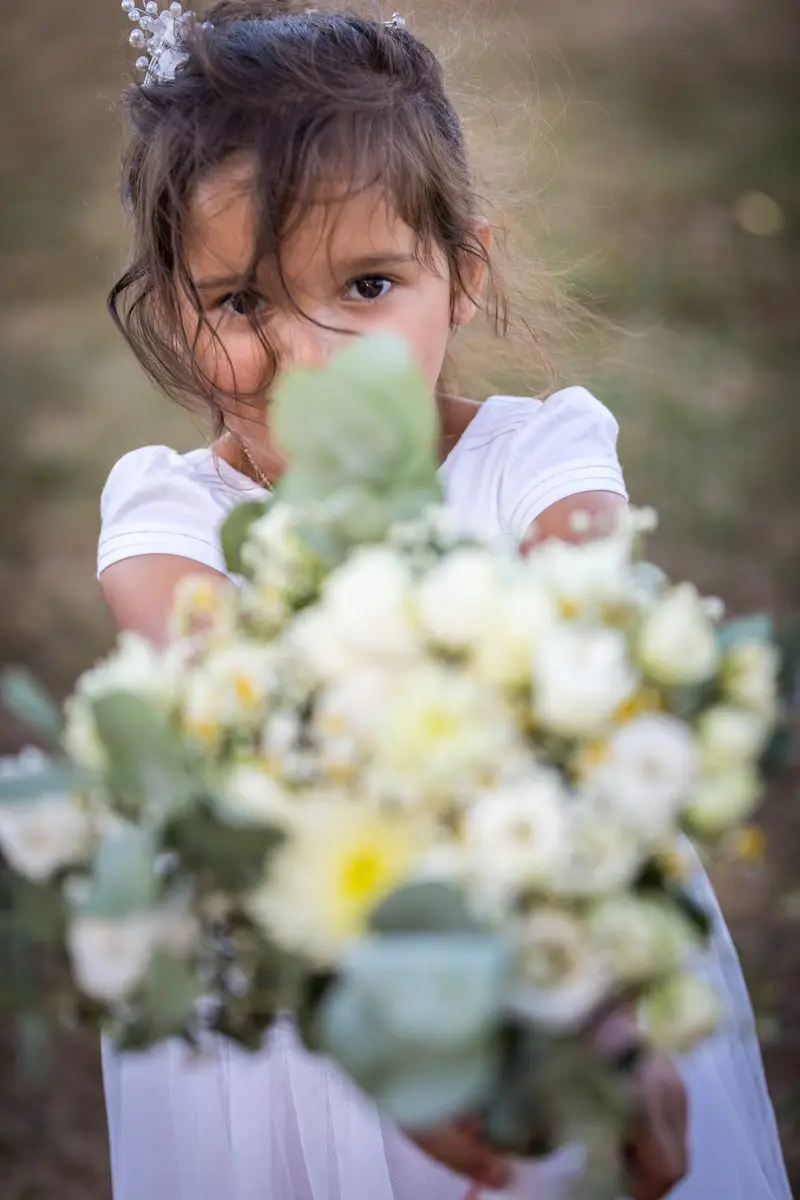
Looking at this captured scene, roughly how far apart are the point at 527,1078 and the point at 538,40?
24.0 feet

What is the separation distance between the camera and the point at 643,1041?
881 millimetres

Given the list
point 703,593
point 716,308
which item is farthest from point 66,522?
point 716,308

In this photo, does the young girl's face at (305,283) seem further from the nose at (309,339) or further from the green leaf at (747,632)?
the green leaf at (747,632)

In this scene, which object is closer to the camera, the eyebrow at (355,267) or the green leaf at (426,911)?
the green leaf at (426,911)

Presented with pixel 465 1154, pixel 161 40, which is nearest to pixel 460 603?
pixel 465 1154

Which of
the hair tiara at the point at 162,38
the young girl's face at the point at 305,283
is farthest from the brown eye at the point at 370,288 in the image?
the hair tiara at the point at 162,38

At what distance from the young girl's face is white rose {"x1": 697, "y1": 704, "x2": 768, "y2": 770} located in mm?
795

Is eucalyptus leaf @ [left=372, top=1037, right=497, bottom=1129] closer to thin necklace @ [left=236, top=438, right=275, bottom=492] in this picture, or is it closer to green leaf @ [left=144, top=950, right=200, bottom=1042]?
green leaf @ [left=144, top=950, right=200, bottom=1042]

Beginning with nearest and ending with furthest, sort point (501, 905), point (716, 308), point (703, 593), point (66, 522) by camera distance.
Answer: point (501, 905), point (703, 593), point (66, 522), point (716, 308)

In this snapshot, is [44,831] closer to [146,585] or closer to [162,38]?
[146,585]

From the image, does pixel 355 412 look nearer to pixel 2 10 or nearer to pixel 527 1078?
pixel 527 1078

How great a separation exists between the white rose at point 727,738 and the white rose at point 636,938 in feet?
0.33

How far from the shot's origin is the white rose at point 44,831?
34.8 inches

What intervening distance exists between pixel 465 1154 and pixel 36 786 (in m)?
0.44
